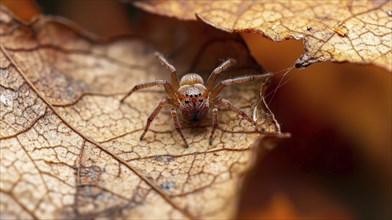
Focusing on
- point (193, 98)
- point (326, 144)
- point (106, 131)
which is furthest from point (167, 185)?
point (326, 144)

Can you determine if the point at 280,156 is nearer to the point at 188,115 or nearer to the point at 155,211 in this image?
the point at 188,115

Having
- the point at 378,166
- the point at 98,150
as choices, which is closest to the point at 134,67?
the point at 98,150

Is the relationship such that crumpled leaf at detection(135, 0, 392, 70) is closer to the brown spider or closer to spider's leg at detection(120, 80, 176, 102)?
the brown spider

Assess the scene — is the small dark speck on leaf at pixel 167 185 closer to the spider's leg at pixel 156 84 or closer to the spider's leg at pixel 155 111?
the spider's leg at pixel 155 111

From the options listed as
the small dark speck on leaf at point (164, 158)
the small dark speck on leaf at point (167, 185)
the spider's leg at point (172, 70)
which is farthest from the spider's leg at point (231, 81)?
the small dark speck on leaf at point (167, 185)

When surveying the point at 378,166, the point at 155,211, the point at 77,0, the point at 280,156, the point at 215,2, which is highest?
the point at 77,0
